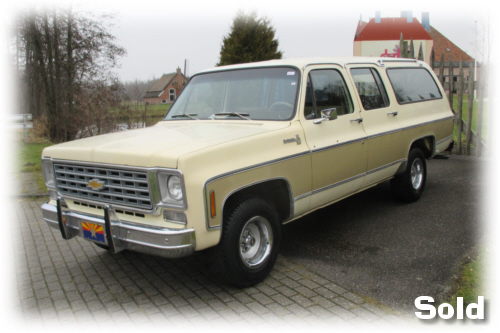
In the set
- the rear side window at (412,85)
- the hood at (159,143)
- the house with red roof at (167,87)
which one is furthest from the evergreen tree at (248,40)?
the house with red roof at (167,87)

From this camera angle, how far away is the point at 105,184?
3.91 metres

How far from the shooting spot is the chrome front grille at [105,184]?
3.66 meters

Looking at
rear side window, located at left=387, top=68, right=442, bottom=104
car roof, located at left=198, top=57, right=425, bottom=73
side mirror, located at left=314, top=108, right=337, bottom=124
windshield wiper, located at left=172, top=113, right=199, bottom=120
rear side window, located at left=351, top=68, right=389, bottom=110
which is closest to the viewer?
side mirror, located at left=314, top=108, right=337, bottom=124

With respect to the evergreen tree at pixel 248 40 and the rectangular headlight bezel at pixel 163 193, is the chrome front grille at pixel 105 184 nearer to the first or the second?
the rectangular headlight bezel at pixel 163 193

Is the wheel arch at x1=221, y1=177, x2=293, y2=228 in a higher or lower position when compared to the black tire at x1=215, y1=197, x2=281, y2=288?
higher

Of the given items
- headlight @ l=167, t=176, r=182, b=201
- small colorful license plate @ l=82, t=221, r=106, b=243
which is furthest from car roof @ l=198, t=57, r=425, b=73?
small colorful license plate @ l=82, t=221, r=106, b=243

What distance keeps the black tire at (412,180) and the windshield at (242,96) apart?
2.58 meters

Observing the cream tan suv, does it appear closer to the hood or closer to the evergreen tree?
the hood

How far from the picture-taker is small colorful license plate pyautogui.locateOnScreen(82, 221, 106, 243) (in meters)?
3.86

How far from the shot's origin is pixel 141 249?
3650 mm

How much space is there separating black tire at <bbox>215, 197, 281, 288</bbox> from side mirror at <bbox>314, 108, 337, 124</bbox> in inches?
46.5

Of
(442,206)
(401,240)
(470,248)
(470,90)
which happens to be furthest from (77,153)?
(470,90)

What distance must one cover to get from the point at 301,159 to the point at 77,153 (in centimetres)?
214

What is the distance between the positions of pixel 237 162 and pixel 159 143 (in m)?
0.72
